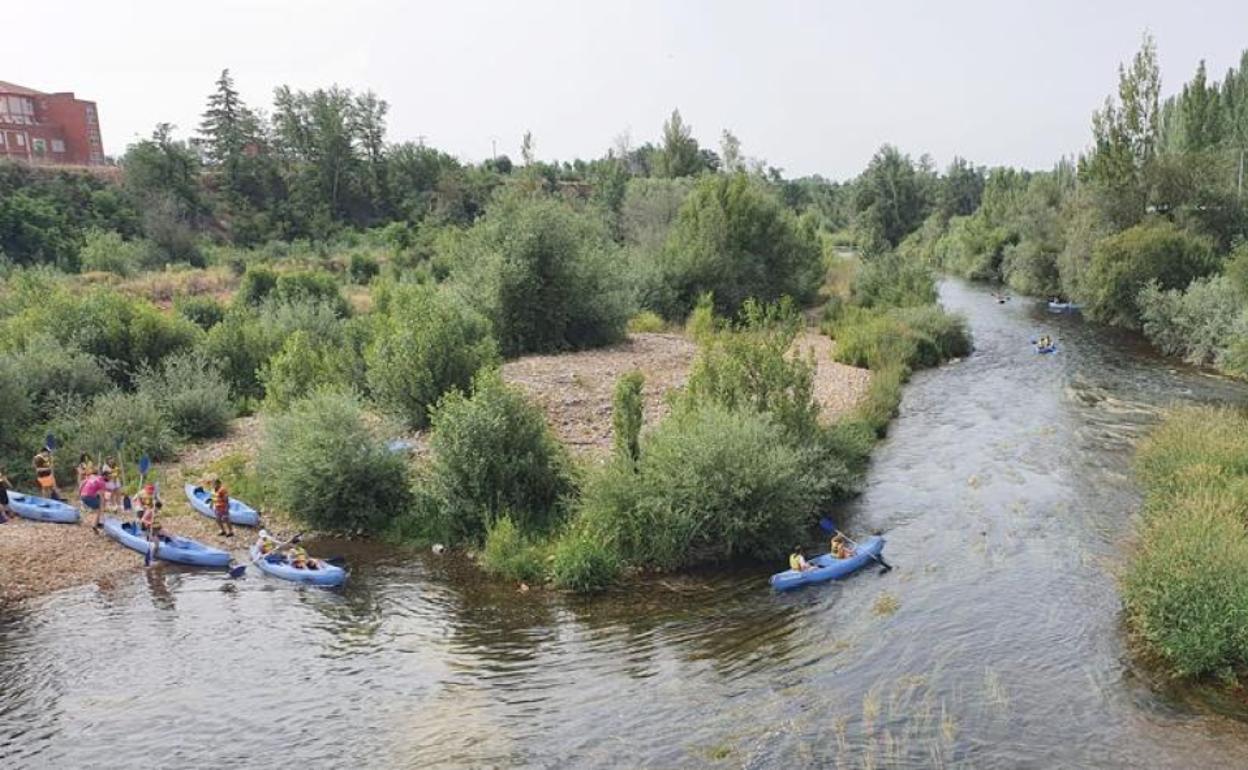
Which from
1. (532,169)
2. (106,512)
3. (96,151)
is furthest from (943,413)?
(96,151)

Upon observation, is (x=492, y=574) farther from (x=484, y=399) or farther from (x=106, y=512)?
(x=106, y=512)

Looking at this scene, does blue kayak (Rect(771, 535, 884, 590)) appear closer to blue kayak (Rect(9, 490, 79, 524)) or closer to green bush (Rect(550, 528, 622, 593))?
green bush (Rect(550, 528, 622, 593))

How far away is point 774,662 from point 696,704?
2013 millimetres

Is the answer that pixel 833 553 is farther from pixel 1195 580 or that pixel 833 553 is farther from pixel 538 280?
pixel 538 280

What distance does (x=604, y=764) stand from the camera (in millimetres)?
13047

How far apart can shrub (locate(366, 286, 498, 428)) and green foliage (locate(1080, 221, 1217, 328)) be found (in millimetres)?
37221

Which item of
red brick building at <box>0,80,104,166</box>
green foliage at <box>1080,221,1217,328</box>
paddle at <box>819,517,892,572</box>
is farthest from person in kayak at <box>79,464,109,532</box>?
red brick building at <box>0,80,104,166</box>

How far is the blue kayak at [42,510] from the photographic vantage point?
896 inches

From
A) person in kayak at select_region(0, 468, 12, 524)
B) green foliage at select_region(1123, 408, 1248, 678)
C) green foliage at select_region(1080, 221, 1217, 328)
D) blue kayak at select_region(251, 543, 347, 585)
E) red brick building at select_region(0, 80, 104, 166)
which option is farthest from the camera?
red brick building at select_region(0, 80, 104, 166)

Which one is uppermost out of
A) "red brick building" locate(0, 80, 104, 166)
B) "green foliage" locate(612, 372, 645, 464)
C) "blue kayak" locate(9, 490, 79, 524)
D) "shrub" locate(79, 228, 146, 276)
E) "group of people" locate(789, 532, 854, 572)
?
"red brick building" locate(0, 80, 104, 166)

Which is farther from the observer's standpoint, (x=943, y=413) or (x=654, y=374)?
(x=654, y=374)

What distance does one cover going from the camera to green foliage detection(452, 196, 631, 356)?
1553 inches

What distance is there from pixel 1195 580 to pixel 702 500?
357 inches

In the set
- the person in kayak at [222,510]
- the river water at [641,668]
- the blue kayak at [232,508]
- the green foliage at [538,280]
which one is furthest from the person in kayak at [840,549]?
the green foliage at [538,280]
